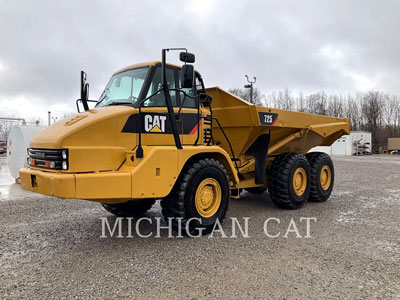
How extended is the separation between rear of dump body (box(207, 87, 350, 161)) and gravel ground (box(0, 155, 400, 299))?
4.98ft

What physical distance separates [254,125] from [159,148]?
7.74ft

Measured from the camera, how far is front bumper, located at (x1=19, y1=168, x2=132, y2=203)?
12.4ft

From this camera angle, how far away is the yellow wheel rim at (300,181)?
7184 millimetres

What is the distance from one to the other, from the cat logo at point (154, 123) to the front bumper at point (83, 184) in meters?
0.82

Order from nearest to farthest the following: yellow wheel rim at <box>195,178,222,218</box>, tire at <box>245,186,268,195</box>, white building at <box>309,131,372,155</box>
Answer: yellow wheel rim at <box>195,178,222,218</box> < tire at <box>245,186,268,195</box> < white building at <box>309,131,372,155</box>

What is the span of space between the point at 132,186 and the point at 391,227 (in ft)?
14.8

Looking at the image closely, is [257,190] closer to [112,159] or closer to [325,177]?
[325,177]

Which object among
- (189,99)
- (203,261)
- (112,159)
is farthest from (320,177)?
(112,159)

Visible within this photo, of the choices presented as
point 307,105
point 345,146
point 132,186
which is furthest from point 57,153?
point 307,105

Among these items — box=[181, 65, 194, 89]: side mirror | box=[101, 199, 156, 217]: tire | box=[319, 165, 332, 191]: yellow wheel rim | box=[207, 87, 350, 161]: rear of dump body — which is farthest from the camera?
box=[319, 165, 332, 191]: yellow wheel rim

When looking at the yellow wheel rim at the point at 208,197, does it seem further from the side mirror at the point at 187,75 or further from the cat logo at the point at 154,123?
the side mirror at the point at 187,75

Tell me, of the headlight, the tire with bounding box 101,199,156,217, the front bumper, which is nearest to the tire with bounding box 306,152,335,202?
the tire with bounding box 101,199,156,217

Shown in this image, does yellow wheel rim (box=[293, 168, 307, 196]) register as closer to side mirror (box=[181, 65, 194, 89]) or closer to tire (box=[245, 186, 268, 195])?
tire (box=[245, 186, 268, 195])

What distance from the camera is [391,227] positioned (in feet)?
18.6
